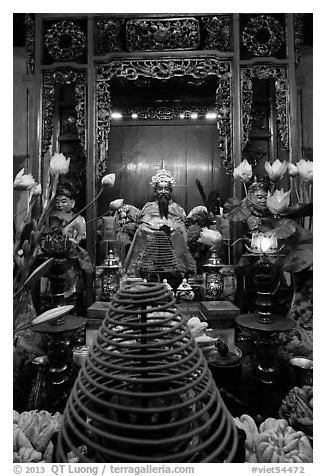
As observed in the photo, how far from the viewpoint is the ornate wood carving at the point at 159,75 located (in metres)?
1.77

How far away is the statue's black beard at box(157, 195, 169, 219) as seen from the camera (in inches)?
70.2

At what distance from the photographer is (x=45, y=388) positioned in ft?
3.68

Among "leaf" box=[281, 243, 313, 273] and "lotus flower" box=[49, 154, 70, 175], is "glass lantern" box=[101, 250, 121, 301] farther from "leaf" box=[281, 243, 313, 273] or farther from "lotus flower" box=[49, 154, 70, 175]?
"leaf" box=[281, 243, 313, 273]

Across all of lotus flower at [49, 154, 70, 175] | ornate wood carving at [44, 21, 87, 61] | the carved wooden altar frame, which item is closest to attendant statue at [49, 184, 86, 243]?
the carved wooden altar frame

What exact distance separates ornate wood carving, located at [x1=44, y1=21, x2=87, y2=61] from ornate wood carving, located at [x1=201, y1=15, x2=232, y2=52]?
675mm

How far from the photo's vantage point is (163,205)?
1783mm

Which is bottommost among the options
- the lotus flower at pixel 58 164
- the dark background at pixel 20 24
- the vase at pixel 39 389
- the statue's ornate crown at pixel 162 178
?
the vase at pixel 39 389

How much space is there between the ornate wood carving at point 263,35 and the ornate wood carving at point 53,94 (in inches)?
36.6

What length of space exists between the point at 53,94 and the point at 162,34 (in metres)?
0.68

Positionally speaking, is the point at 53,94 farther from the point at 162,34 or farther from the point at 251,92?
the point at 251,92

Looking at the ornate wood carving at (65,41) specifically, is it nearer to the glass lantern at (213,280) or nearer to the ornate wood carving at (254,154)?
the ornate wood carving at (254,154)

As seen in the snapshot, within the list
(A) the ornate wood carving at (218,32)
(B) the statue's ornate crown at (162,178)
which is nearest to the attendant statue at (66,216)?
(B) the statue's ornate crown at (162,178)
